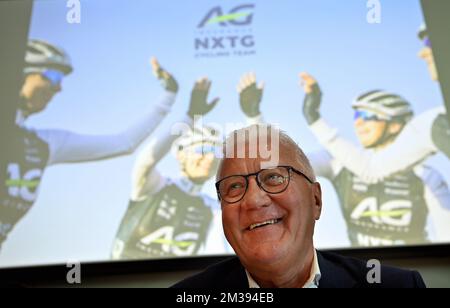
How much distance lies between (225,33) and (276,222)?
3.60 ft

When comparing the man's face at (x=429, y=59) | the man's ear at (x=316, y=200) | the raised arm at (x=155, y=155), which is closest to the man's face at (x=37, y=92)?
the raised arm at (x=155, y=155)

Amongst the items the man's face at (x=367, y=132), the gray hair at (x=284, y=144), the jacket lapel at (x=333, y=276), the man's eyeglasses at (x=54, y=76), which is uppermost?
the man's eyeglasses at (x=54, y=76)

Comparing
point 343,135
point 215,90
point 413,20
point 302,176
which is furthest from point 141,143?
point 413,20

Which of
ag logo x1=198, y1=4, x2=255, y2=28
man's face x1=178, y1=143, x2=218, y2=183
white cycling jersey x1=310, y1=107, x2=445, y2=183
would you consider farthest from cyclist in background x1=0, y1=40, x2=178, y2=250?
white cycling jersey x1=310, y1=107, x2=445, y2=183

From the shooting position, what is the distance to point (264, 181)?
1.13 m

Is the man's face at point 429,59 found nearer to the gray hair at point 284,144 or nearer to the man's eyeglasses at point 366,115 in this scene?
the man's eyeglasses at point 366,115

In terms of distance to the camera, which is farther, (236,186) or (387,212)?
(387,212)

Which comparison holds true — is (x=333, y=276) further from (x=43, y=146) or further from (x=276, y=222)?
(x=43, y=146)

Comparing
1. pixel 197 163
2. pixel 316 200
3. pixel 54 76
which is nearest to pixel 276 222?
pixel 316 200

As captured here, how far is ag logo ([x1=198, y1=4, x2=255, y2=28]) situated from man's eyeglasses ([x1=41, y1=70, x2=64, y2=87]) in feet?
2.01

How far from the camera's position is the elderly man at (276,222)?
1.07m

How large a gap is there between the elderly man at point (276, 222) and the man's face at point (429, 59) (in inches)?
41.8

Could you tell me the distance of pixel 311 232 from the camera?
1109mm
